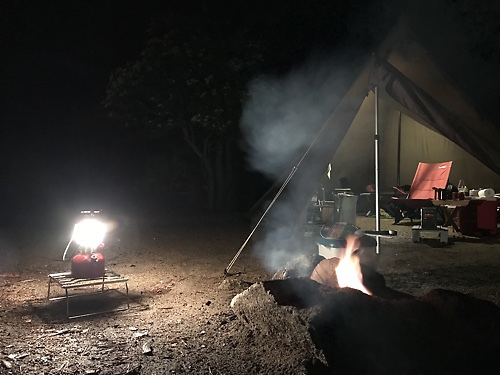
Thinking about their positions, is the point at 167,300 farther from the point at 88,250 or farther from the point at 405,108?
the point at 405,108

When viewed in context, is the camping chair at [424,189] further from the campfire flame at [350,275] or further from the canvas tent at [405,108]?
the campfire flame at [350,275]

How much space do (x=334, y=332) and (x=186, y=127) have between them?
991 centimetres

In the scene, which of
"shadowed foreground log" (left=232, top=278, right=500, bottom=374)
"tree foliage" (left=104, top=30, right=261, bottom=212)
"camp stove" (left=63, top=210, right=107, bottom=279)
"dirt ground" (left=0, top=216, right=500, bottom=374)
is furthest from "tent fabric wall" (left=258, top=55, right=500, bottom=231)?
"tree foliage" (left=104, top=30, right=261, bottom=212)

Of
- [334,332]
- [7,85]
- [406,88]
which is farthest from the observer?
[7,85]

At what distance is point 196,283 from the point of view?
5.34m

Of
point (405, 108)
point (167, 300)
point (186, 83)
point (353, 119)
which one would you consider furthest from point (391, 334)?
point (186, 83)

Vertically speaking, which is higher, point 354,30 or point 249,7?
point 249,7

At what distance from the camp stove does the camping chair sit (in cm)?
509

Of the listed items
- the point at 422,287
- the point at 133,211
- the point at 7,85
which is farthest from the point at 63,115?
the point at 422,287

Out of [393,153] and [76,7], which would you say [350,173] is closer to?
[393,153]

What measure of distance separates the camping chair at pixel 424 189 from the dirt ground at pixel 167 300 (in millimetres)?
547

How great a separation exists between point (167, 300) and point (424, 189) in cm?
539

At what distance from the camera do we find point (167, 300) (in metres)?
4.67

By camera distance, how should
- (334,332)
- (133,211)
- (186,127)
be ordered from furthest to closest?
(133,211)
(186,127)
(334,332)
